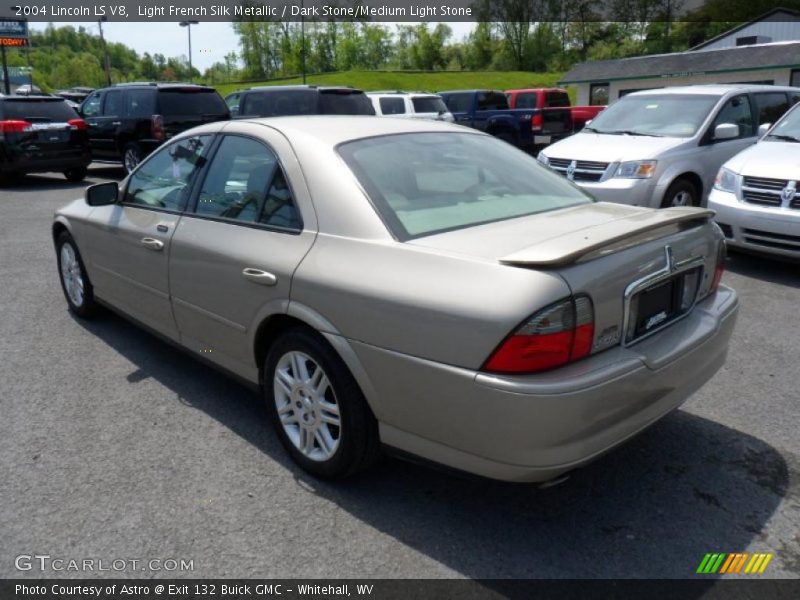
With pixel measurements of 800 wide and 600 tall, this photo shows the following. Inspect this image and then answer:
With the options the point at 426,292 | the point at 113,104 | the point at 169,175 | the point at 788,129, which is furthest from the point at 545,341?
the point at 113,104

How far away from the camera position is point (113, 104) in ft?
47.3

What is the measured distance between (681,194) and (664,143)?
1.98 ft

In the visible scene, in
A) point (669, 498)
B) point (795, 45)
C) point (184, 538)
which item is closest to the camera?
point (184, 538)

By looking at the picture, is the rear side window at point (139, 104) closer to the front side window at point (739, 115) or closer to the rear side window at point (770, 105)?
the front side window at point (739, 115)

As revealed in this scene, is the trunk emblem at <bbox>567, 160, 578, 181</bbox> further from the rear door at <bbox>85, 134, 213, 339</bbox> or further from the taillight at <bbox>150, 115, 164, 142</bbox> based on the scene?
the taillight at <bbox>150, 115, 164, 142</bbox>

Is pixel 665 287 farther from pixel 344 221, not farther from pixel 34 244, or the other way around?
pixel 34 244

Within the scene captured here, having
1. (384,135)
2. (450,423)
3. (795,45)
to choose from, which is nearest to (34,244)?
(384,135)

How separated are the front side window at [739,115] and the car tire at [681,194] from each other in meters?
1.02

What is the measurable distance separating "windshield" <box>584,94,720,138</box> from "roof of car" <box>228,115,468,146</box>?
5.32 m

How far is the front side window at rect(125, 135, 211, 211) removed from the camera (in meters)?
3.99

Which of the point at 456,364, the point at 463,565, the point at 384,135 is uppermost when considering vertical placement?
the point at 384,135

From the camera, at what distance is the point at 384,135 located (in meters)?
3.50

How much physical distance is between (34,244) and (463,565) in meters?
7.77

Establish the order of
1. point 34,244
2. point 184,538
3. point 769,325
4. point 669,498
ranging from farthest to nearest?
point 34,244, point 769,325, point 669,498, point 184,538
